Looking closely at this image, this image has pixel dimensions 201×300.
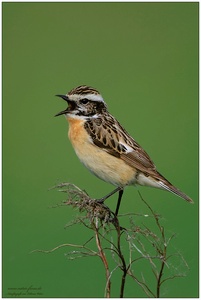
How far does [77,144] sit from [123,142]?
42 cm

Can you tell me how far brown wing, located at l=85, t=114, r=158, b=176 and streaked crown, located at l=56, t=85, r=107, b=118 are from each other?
103 mm

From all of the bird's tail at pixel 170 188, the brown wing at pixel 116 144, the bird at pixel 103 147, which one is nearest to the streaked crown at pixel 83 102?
the bird at pixel 103 147

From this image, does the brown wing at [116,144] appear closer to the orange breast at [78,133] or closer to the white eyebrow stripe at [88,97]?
the orange breast at [78,133]

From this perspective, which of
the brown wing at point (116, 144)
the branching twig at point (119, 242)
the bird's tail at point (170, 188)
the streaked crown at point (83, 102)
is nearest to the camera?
the branching twig at point (119, 242)

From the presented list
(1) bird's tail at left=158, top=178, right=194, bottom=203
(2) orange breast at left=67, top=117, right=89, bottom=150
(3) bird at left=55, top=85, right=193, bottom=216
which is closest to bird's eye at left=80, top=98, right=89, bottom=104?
(3) bird at left=55, top=85, right=193, bottom=216

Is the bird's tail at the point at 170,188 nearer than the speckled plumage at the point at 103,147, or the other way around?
the bird's tail at the point at 170,188

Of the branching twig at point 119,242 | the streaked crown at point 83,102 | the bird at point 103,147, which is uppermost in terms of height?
the streaked crown at point 83,102

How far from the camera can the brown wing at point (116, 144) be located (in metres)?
4.29

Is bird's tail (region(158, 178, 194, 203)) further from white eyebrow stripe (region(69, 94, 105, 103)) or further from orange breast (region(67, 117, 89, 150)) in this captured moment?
white eyebrow stripe (region(69, 94, 105, 103))

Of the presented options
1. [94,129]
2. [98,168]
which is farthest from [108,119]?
[98,168]

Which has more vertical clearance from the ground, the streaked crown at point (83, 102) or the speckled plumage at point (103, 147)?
the streaked crown at point (83, 102)

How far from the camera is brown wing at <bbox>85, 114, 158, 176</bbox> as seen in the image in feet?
14.1

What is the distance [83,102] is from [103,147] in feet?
1.46

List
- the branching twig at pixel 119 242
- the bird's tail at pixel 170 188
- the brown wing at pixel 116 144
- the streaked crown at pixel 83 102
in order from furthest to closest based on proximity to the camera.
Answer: the brown wing at pixel 116 144 < the streaked crown at pixel 83 102 < the bird's tail at pixel 170 188 < the branching twig at pixel 119 242
